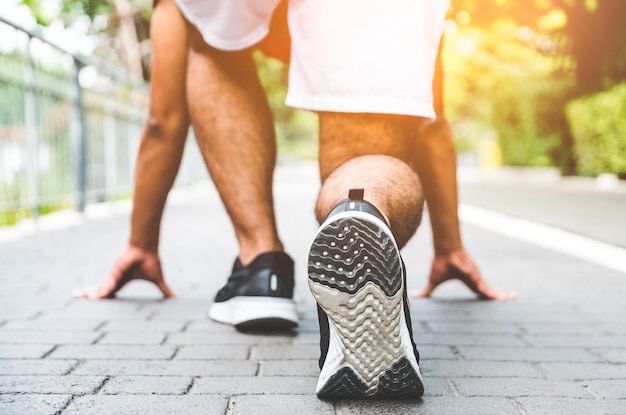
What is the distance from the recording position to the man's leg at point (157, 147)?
2.51 metres

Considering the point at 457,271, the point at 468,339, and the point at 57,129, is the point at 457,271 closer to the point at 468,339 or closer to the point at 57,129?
the point at 468,339

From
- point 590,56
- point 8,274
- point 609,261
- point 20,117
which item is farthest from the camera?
point 20,117

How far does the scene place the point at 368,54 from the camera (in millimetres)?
1808

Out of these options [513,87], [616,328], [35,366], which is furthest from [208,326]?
[513,87]

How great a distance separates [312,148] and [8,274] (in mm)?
56551

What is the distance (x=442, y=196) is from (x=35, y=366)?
1.42 metres

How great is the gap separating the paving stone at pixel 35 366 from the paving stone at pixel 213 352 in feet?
0.87

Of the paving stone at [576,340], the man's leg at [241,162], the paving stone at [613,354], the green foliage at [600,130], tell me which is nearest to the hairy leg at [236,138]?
the man's leg at [241,162]

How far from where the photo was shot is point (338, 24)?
1832mm

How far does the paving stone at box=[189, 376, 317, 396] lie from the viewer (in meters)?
1.66

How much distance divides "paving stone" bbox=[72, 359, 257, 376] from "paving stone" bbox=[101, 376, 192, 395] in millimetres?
37

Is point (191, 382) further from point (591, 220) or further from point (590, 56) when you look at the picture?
point (591, 220)

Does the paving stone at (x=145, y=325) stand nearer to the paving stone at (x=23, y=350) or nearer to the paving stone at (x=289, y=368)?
the paving stone at (x=23, y=350)

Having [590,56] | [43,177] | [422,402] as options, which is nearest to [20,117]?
[43,177]
